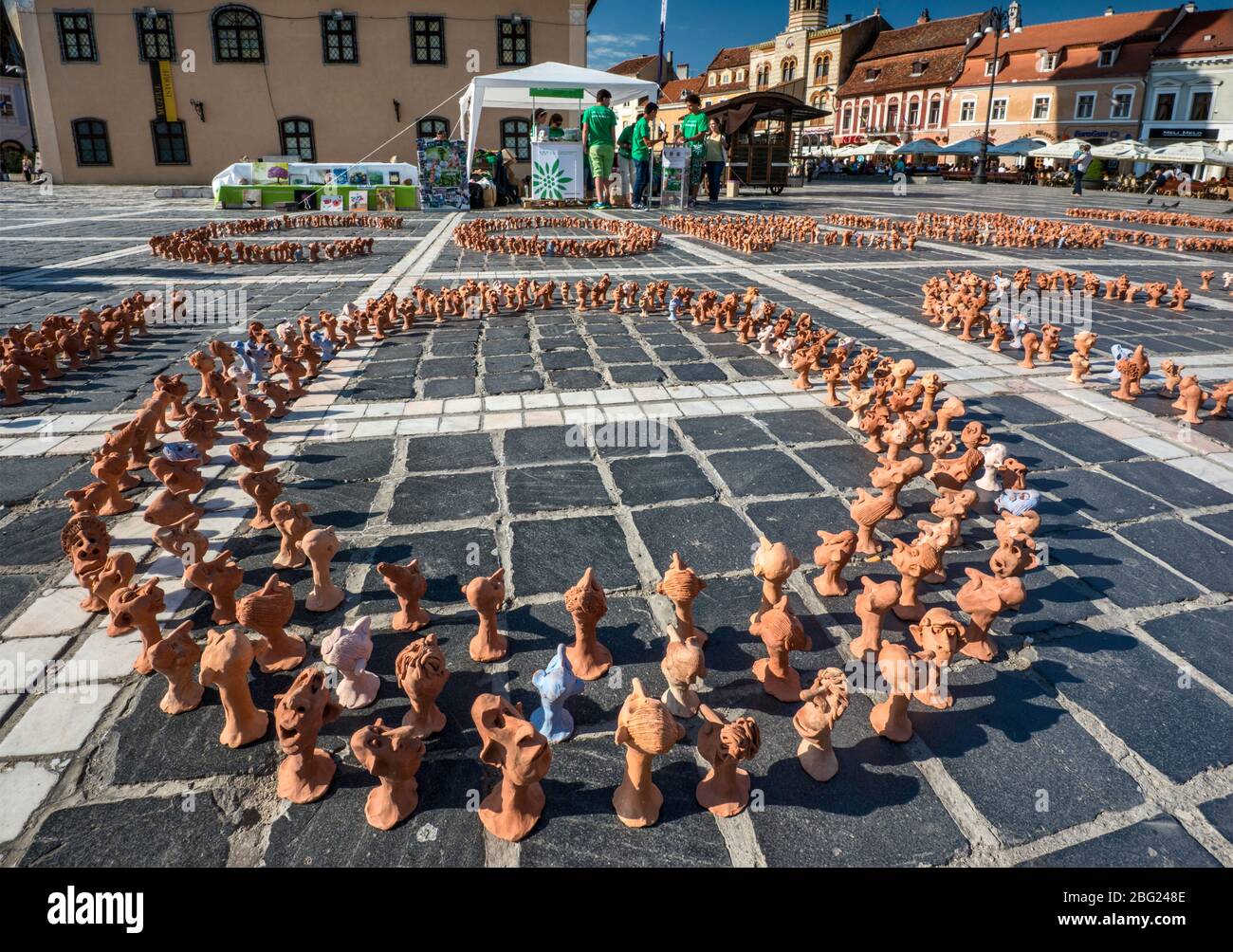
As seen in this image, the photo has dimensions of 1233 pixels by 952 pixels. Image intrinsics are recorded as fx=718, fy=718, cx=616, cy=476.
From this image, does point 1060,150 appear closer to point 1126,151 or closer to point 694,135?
point 1126,151

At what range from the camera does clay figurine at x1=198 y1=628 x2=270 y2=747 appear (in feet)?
6.80

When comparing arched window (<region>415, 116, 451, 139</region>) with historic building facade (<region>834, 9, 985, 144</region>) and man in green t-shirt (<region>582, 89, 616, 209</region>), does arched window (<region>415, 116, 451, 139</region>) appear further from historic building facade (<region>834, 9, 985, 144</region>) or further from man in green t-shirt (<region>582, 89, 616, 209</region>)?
historic building facade (<region>834, 9, 985, 144</region>)

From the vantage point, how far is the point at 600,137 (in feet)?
60.7

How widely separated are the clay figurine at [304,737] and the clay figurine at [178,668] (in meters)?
0.48

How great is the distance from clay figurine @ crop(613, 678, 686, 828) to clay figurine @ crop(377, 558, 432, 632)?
3.45ft

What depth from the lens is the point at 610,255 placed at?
39.5ft

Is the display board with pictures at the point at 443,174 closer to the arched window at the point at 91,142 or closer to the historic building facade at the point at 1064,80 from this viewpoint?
the arched window at the point at 91,142

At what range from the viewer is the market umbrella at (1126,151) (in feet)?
110

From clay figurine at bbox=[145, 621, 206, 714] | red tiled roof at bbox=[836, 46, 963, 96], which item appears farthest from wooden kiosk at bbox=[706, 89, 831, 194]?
red tiled roof at bbox=[836, 46, 963, 96]

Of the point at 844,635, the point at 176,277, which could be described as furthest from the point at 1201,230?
the point at 176,277

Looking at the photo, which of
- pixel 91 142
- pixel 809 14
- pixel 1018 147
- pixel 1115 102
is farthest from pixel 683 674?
pixel 809 14

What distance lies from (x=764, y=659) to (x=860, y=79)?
7150 cm

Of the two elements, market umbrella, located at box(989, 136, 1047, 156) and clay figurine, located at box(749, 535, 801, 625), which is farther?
market umbrella, located at box(989, 136, 1047, 156)

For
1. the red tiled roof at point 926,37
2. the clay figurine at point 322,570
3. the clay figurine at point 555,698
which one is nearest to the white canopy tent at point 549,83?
the clay figurine at point 322,570
